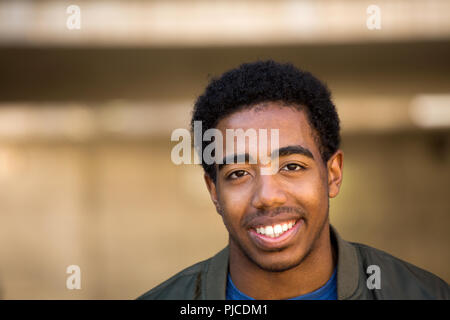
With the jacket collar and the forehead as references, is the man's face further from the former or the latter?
the jacket collar

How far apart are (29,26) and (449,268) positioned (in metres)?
6.54

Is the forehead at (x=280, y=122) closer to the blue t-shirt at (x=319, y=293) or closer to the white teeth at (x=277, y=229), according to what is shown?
the white teeth at (x=277, y=229)

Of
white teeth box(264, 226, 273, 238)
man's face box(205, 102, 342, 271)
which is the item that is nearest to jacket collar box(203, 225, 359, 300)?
man's face box(205, 102, 342, 271)

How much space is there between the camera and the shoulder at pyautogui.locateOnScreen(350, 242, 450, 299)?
2.09 metres

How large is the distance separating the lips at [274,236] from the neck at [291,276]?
0.52 ft

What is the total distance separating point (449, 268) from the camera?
22.1ft

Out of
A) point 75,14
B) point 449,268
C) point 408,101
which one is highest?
point 75,14

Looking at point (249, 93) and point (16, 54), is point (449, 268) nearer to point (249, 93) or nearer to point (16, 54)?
point (249, 93)

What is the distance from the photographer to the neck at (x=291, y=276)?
2086 mm

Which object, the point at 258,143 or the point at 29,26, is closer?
the point at 258,143

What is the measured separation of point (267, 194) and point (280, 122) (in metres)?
0.35

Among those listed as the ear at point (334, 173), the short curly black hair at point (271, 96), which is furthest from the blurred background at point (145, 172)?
the ear at point (334, 173)

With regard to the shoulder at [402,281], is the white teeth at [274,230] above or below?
above
